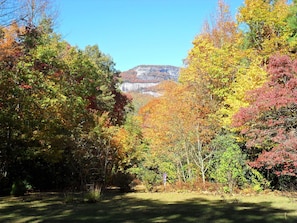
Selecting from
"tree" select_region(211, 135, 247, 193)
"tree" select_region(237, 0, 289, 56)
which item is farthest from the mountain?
"tree" select_region(211, 135, 247, 193)

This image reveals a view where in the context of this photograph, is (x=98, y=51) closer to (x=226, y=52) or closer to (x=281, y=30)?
(x=226, y=52)

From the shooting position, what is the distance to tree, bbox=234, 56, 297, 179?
31.5 feet

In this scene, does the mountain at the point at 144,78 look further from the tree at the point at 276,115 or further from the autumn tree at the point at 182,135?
the tree at the point at 276,115

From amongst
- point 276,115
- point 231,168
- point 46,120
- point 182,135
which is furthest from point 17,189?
point 276,115

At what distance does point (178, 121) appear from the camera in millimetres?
14914

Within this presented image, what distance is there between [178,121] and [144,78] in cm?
10358

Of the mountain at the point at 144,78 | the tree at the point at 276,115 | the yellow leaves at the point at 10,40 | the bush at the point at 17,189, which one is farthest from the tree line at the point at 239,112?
the mountain at the point at 144,78

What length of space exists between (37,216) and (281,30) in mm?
14453

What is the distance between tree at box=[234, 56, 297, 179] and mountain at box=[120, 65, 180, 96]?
48667mm

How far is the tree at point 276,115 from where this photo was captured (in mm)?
9609

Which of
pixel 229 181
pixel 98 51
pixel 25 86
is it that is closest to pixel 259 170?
pixel 229 181

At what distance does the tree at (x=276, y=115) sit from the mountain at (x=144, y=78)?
48667 millimetres

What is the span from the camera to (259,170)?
520 inches

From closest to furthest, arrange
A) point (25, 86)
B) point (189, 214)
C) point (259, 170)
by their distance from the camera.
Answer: point (189, 214) → point (259, 170) → point (25, 86)
